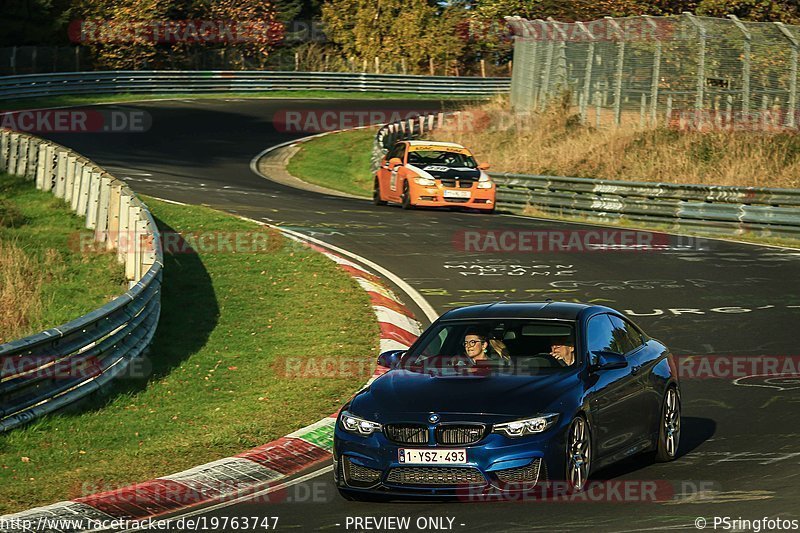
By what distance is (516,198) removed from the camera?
31281mm

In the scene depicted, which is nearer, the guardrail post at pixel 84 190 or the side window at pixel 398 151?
the guardrail post at pixel 84 190

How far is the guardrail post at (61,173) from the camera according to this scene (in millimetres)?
24906

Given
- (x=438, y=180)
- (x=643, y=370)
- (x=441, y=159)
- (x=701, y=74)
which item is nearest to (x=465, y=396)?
(x=643, y=370)

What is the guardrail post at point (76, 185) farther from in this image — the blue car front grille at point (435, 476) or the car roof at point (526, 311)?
the blue car front grille at point (435, 476)

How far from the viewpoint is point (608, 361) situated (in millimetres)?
9680

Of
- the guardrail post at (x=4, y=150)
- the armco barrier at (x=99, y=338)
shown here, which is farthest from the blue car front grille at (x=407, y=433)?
the guardrail post at (x=4, y=150)

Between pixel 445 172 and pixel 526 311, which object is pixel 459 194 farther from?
pixel 526 311

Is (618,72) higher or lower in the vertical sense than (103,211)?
higher

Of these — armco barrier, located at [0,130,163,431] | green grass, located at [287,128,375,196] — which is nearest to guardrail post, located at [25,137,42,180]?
armco barrier, located at [0,130,163,431]

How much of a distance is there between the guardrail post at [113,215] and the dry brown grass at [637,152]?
1655 cm

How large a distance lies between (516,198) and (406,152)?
3088 millimetres

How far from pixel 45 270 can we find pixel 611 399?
39.2 ft

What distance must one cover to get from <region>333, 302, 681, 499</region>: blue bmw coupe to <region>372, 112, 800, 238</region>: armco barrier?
1571 centimetres

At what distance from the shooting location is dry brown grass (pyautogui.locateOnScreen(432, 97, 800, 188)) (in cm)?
3178
